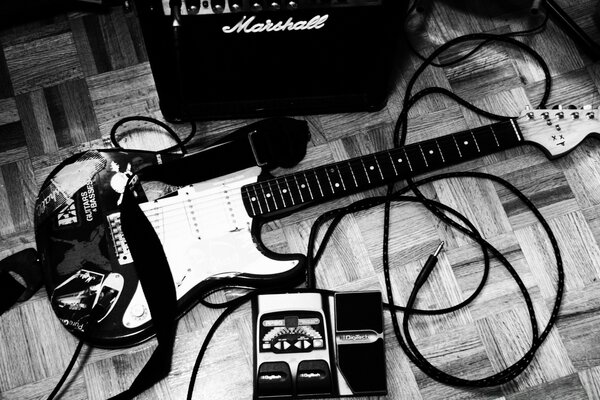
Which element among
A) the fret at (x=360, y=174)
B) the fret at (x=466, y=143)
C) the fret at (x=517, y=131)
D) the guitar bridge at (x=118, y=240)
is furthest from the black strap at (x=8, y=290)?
the fret at (x=517, y=131)

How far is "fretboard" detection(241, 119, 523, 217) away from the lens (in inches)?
47.0

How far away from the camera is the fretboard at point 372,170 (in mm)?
1194

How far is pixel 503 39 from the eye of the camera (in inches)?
53.5

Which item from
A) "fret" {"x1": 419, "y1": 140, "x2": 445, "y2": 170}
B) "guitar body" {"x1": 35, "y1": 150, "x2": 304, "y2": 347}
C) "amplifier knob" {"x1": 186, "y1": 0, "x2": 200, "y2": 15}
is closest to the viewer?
"amplifier knob" {"x1": 186, "y1": 0, "x2": 200, "y2": 15}

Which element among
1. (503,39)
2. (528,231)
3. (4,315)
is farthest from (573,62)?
(4,315)

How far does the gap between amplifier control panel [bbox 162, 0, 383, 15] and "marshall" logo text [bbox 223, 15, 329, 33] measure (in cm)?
3

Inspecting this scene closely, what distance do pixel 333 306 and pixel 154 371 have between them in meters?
0.33

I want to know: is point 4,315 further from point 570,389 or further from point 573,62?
point 573,62

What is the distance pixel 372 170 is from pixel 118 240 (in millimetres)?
473

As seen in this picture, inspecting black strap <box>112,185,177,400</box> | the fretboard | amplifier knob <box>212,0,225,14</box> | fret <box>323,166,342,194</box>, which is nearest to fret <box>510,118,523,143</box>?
the fretboard

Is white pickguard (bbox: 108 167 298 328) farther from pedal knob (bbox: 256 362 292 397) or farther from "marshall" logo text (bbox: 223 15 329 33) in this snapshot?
"marshall" logo text (bbox: 223 15 329 33)

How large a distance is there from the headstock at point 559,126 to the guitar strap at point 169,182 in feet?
1.38

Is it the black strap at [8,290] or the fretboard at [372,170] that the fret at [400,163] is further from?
the black strap at [8,290]

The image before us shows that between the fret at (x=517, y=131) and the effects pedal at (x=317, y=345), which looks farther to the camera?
the fret at (x=517, y=131)
